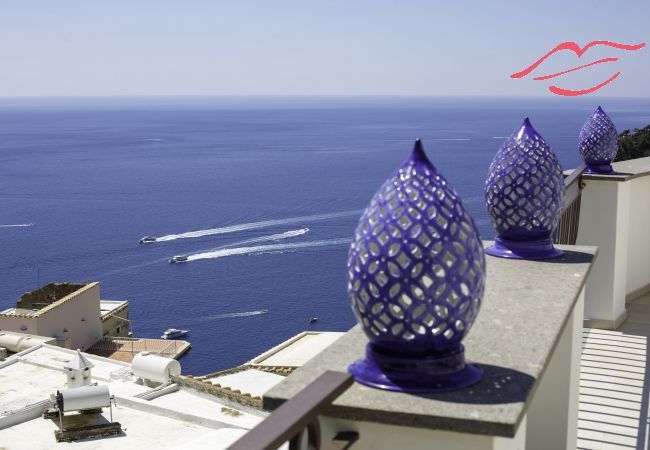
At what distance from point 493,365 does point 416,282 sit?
0.47 m

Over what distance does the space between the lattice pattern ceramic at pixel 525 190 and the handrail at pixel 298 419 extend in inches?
72.5

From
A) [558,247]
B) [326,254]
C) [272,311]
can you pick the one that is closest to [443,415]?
[558,247]

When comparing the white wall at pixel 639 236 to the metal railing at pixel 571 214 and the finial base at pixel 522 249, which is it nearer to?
the metal railing at pixel 571 214

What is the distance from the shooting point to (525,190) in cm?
357

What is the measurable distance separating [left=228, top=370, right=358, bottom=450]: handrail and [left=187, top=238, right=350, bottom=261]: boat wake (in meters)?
53.7

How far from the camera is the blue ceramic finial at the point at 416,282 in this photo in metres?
2.00

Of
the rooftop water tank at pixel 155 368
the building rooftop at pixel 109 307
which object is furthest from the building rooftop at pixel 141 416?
the building rooftop at pixel 109 307

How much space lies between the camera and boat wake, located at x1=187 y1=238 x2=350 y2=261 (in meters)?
55.8

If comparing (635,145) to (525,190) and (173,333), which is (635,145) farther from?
(525,190)

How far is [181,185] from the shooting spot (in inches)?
3396

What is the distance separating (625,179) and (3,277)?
50.3m

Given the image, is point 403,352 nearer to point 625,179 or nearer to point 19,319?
point 625,179

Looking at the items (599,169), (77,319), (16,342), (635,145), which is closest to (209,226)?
(77,319)

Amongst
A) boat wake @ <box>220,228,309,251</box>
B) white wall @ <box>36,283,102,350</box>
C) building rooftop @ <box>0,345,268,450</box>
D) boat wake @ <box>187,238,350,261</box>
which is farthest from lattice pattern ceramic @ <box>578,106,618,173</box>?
boat wake @ <box>220,228,309,251</box>
